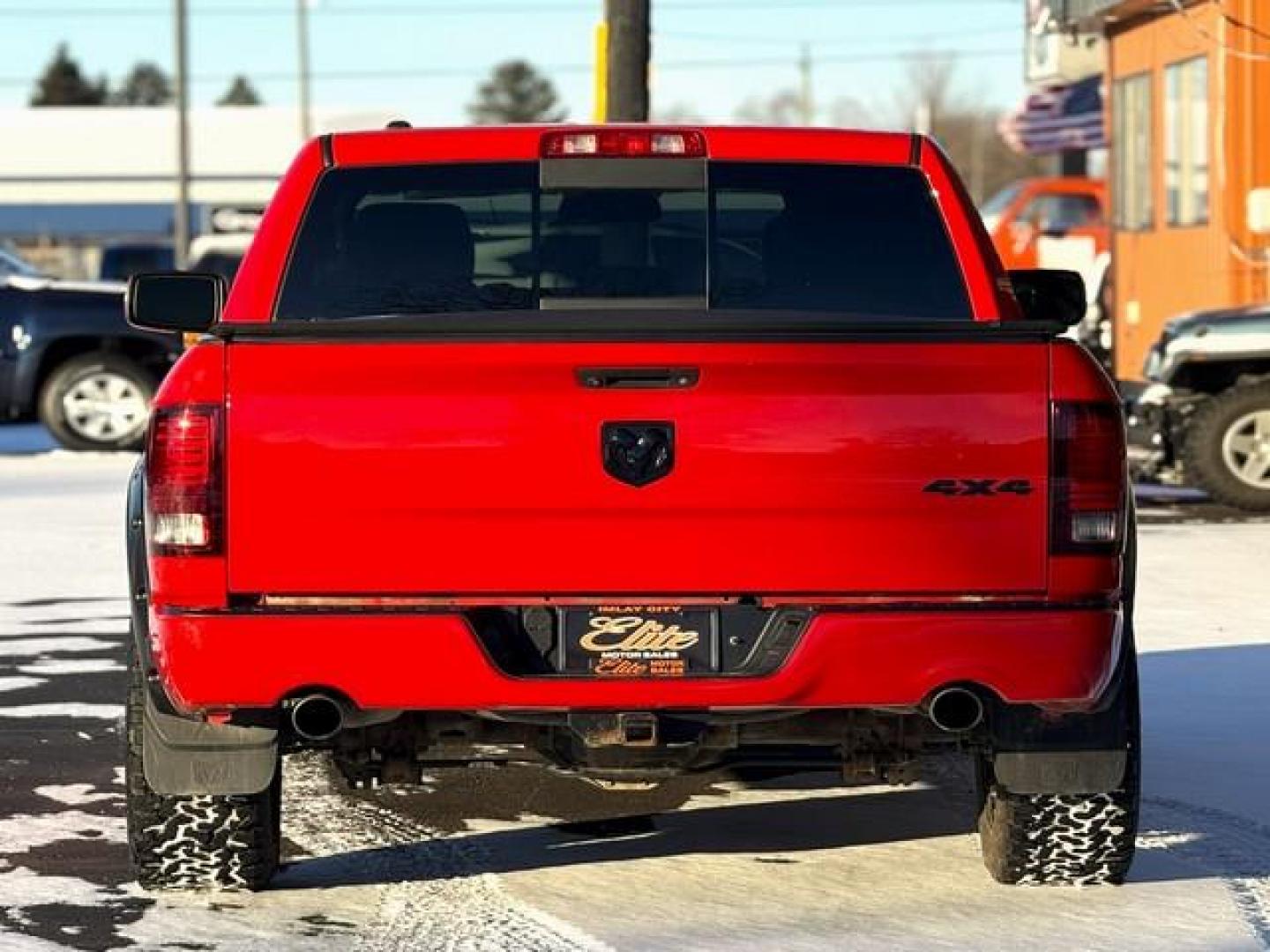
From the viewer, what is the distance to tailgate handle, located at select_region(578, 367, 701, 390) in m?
6.09

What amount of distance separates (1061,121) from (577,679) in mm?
33449

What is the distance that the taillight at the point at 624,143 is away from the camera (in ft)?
22.8

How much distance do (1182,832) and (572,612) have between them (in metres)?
2.23

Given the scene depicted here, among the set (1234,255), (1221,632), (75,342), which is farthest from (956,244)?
(75,342)

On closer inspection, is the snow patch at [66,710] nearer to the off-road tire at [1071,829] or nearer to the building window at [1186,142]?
the off-road tire at [1071,829]

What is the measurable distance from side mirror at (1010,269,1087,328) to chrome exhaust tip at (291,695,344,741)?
2.33 m

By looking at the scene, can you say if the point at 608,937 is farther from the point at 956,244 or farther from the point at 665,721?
the point at 956,244

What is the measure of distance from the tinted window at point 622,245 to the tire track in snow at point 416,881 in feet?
4.34

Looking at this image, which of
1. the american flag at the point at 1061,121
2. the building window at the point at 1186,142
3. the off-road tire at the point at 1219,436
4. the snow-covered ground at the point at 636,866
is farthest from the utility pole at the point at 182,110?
the snow-covered ground at the point at 636,866

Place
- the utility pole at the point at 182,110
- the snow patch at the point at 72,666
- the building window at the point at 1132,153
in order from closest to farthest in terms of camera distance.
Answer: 1. the snow patch at the point at 72,666
2. the building window at the point at 1132,153
3. the utility pole at the point at 182,110

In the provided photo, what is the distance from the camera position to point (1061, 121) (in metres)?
38.8

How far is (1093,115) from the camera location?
125ft

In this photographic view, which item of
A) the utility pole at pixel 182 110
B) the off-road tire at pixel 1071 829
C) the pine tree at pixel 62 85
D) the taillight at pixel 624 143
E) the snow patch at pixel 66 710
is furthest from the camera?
the pine tree at pixel 62 85

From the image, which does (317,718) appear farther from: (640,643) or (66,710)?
(66,710)
